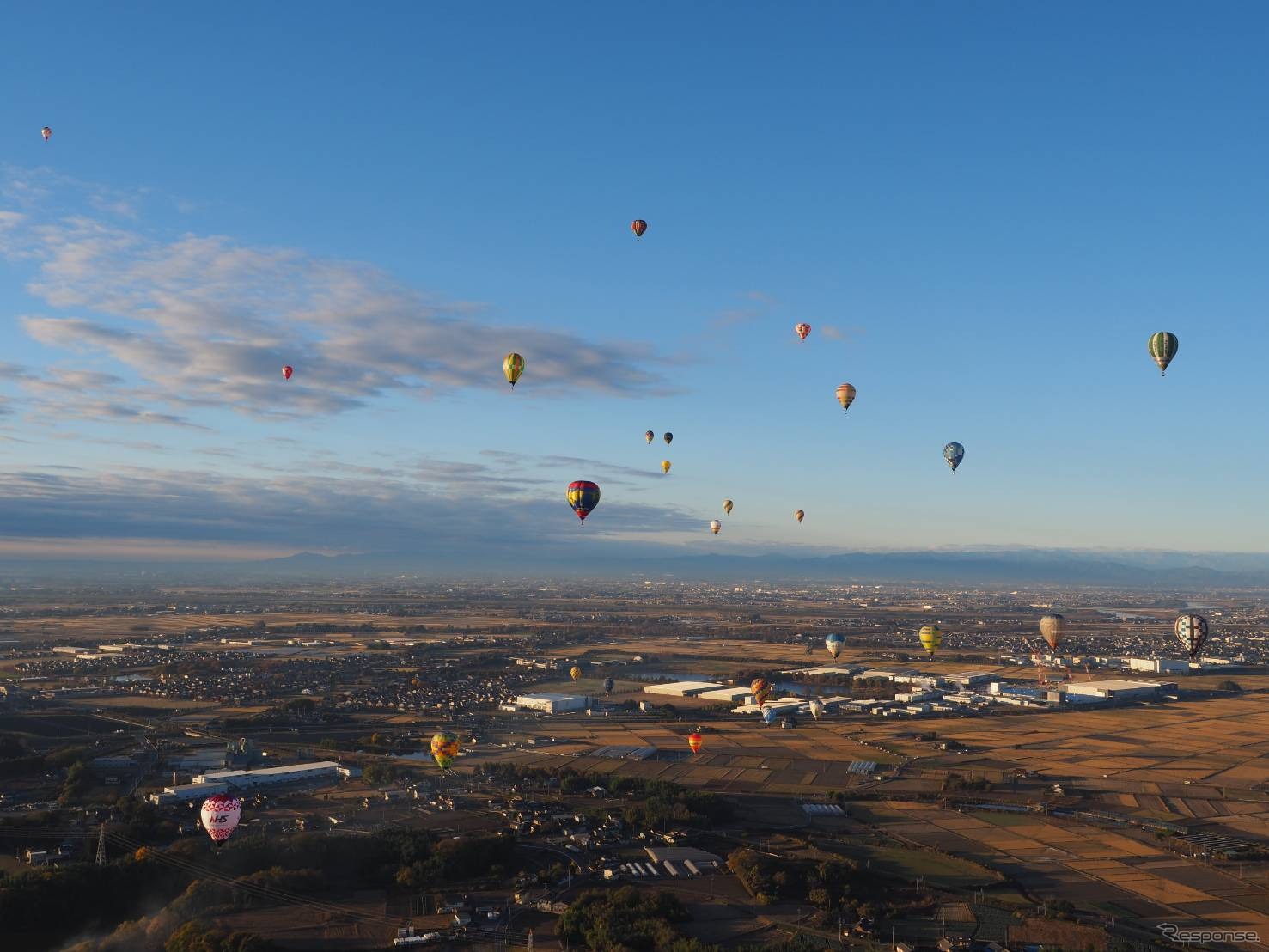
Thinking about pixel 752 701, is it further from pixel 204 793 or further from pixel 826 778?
pixel 204 793

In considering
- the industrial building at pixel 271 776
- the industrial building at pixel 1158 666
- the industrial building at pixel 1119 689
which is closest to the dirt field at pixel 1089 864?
the industrial building at pixel 271 776

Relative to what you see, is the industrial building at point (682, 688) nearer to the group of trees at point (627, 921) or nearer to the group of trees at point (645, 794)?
the group of trees at point (645, 794)

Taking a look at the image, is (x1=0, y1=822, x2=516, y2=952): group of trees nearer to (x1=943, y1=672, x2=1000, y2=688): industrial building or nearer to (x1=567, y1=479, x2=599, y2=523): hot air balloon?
(x1=567, y1=479, x2=599, y2=523): hot air balloon

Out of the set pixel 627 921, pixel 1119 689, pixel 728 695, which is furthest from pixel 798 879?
pixel 1119 689

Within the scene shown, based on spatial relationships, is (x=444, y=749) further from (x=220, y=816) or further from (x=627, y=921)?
(x=627, y=921)

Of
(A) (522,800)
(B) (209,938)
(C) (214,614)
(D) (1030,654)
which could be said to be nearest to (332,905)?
(B) (209,938)
